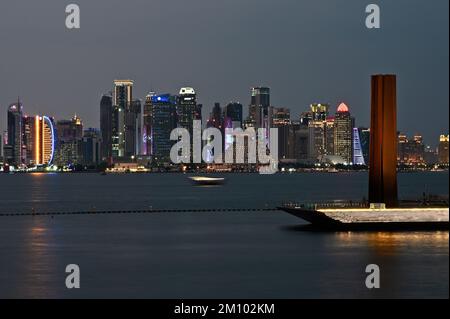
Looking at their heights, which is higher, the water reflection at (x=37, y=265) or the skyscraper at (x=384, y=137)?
the skyscraper at (x=384, y=137)

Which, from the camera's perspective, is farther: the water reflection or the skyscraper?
the skyscraper

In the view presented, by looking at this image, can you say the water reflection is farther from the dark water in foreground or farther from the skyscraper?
the skyscraper

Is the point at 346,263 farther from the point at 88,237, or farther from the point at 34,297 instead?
the point at 88,237

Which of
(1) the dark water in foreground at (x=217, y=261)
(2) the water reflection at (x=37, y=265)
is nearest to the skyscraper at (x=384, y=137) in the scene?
(1) the dark water in foreground at (x=217, y=261)

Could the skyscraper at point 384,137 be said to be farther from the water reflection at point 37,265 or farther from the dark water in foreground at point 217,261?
the water reflection at point 37,265

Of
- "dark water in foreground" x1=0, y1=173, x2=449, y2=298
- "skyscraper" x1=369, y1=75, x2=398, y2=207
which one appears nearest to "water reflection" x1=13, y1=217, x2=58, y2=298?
"dark water in foreground" x1=0, y1=173, x2=449, y2=298

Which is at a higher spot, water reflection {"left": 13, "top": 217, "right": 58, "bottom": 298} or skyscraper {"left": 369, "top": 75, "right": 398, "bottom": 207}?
skyscraper {"left": 369, "top": 75, "right": 398, "bottom": 207}
